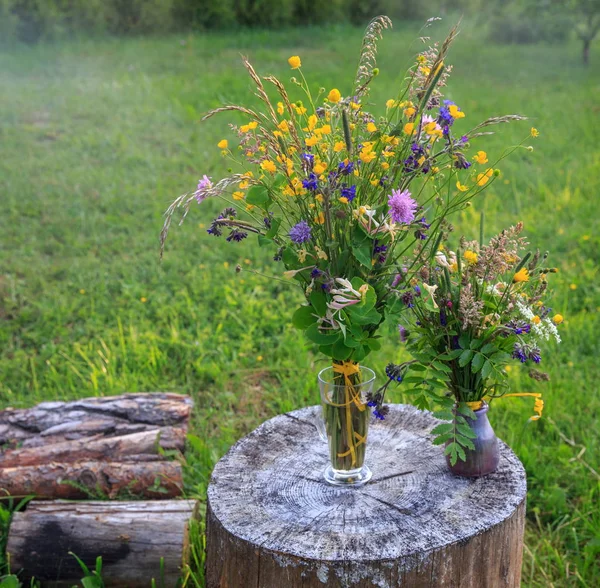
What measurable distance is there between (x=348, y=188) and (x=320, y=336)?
1.14 feet

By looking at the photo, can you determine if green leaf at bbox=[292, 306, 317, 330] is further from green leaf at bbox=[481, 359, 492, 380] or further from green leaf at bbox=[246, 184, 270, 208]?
green leaf at bbox=[481, 359, 492, 380]

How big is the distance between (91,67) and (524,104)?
4.99 m

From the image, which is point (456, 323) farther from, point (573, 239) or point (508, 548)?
point (573, 239)

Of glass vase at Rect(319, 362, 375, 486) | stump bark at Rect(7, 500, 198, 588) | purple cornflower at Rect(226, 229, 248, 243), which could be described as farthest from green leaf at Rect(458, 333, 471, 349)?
stump bark at Rect(7, 500, 198, 588)

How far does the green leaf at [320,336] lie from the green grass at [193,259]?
3.25 ft

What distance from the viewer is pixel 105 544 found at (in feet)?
8.32

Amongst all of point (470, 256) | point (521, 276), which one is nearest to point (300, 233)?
point (470, 256)

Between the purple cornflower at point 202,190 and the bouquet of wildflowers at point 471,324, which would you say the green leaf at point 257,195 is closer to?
the purple cornflower at point 202,190

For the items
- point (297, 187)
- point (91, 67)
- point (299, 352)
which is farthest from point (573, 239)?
point (91, 67)

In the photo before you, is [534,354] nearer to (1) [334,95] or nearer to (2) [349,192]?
(2) [349,192]

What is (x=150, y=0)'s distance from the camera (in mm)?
10023

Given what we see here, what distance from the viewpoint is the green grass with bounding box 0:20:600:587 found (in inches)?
130

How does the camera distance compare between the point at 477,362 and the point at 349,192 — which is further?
the point at 477,362

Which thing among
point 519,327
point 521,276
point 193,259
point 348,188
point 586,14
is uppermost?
point 586,14
